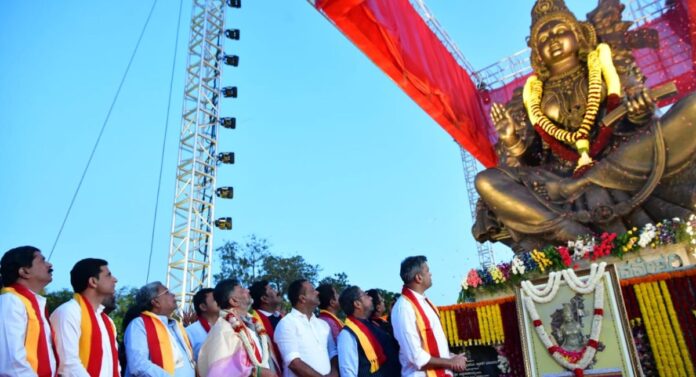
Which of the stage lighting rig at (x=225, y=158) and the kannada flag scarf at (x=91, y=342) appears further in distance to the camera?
the stage lighting rig at (x=225, y=158)

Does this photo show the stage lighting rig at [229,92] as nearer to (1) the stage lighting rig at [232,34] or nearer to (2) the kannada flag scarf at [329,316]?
(1) the stage lighting rig at [232,34]

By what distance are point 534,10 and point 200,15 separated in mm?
6198

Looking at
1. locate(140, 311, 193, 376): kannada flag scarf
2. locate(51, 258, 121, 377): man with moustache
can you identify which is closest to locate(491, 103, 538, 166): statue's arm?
locate(140, 311, 193, 376): kannada flag scarf

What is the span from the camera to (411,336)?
8.21 feet

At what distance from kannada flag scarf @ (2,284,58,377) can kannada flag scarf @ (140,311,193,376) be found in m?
0.51

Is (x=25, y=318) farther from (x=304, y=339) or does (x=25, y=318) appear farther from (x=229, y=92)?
(x=229, y=92)

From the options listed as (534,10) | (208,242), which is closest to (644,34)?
(534,10)

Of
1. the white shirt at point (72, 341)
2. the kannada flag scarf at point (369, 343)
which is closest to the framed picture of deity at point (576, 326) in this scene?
the kannada flag scarf at point (369, 343)

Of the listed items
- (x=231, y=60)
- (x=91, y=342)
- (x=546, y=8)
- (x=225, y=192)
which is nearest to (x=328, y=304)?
(x=91, y=342)

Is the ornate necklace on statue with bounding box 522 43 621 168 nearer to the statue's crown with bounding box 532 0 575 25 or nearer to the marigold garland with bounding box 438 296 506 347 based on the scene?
the statue's crown with bounding box 532 0 575 25

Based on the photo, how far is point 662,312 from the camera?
125 inches

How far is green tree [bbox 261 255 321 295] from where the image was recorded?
16.6 m

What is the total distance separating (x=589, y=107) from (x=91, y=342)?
5.39 meters

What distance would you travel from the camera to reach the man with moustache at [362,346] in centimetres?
277
